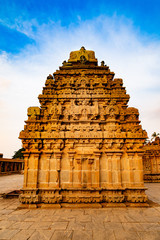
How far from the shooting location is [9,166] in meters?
27.6

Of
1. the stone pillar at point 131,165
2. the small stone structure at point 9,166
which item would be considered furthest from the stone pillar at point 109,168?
the small stone structure at point 9,166

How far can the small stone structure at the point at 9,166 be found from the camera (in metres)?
24.5

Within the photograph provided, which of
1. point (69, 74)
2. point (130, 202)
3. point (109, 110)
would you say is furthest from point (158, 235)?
point (69, 74)

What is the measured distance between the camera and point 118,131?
28.8ft

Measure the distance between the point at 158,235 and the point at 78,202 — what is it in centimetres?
404

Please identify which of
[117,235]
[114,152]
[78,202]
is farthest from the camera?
[114,152]

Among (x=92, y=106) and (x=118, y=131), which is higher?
(x=92, y=106)

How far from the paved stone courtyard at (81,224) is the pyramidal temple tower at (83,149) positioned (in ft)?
2.69

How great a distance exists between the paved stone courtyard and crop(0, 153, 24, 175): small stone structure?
19.3 meters

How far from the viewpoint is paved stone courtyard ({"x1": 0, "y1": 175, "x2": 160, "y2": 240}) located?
4.99 meters

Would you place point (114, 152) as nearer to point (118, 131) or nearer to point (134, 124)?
point (118, 131)

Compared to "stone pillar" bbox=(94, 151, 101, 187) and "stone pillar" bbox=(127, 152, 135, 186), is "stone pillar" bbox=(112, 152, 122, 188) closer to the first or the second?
"stone pillar" bbox=(127, 152, 135, 186)

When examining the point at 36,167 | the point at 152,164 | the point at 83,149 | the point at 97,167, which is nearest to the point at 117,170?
the point at 97,167

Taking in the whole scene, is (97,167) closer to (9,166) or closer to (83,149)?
(83,149)
